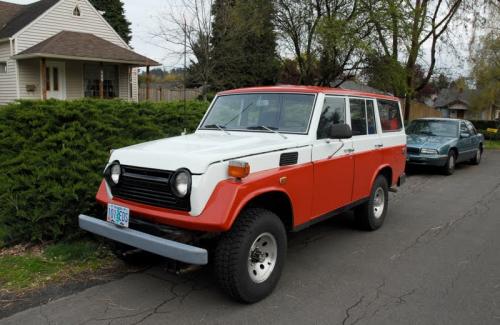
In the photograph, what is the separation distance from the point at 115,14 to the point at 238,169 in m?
42.8

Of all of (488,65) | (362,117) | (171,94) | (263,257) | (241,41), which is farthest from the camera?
(488,65)

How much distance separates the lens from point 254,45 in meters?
26.2

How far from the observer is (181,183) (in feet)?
12.5

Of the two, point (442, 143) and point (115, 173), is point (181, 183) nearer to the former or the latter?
point (115, 173)

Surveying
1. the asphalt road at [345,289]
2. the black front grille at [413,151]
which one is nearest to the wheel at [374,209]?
the asphalt road at [345,289]

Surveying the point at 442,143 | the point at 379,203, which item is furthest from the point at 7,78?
the point at 379,203

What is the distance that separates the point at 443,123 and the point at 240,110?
1023 cm

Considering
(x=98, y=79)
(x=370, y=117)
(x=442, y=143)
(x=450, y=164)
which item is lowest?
(x=450, y=164)

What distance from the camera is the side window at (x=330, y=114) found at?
201 inches

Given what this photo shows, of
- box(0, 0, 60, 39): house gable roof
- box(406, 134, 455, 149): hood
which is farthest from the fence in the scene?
box(406, 134, 455, 149): hood

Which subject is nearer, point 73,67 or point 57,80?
point 57,80

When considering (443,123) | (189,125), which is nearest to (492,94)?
(443,123)

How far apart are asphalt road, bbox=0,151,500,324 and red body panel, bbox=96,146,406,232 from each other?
67 cm

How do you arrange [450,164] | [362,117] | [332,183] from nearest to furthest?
[332,183] → [362,117] → [450,164]
